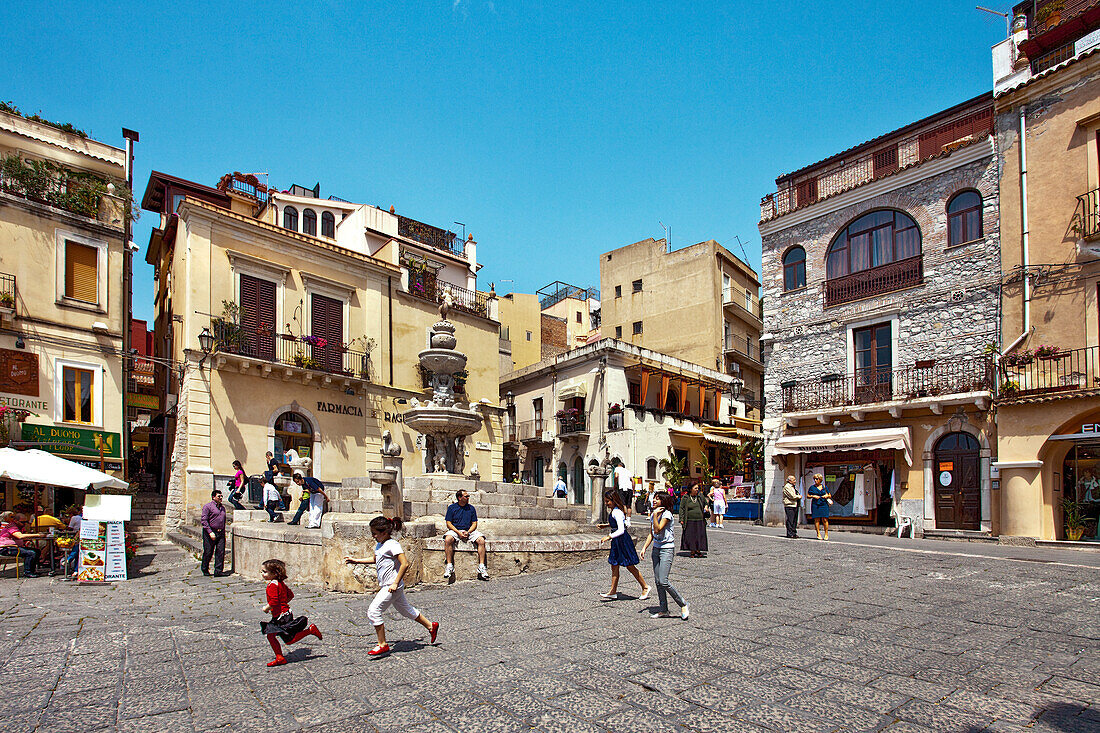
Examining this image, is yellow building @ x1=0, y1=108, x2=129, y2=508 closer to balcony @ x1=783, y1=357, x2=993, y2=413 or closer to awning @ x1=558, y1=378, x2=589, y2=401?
awning @ x1=558, y1=378, x2=589, y2=401

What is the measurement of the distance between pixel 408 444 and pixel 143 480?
9432mm

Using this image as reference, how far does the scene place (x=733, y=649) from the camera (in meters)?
6.68

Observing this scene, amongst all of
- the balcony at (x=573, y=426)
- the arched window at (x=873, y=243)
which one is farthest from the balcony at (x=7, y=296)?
the arched window at (x=873, y=243)

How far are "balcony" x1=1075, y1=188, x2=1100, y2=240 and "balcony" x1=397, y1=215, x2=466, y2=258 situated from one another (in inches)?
927

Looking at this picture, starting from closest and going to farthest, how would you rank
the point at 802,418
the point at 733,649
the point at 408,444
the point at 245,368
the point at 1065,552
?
the point at 733,649
the point at 1065,552
the point at 245,368
the point at 802,418
the point at 408,444

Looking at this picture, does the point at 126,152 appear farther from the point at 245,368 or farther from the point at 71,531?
the point at 71,531

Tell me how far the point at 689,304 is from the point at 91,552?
31.3 metres

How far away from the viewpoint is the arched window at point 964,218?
68.6 feet

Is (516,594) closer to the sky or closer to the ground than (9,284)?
closer to the ground

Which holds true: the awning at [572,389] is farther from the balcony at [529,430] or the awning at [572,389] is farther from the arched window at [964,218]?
the arched window at [964,218]

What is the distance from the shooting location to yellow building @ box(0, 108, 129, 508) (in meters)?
18.9

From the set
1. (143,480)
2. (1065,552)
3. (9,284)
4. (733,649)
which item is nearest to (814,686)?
(733,649)

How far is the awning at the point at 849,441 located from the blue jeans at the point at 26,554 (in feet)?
→ 67.4

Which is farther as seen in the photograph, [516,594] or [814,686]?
[516,594]
